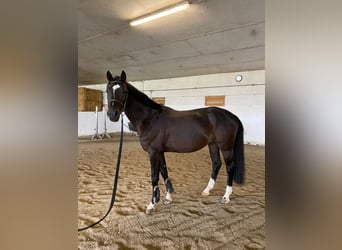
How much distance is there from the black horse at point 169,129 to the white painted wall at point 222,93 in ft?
11.3

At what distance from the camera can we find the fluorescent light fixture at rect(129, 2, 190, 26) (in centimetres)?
262

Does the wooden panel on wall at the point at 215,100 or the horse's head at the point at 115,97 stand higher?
the wooden panel on wall at the point at 215,100

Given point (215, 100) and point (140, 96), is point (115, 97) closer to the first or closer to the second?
point (140, 96)

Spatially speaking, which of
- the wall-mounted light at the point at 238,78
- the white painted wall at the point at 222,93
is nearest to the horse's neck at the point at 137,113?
the white painted wall at the point at 222,93

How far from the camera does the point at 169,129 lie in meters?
2.05

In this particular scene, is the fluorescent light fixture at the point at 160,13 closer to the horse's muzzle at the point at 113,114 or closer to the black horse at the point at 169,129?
the black horse at the point at 169,129

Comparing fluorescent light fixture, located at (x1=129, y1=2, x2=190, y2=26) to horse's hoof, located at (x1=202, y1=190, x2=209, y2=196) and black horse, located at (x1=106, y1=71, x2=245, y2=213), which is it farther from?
horse's hoof, located at (x1=202, y1=190, x2=209, y2=196)

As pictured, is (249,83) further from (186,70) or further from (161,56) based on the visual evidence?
(161,56)

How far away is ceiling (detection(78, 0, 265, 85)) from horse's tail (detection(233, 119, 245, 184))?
1595mm

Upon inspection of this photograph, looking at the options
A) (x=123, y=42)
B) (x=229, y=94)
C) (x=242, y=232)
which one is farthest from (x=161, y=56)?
(x=242, y=232)

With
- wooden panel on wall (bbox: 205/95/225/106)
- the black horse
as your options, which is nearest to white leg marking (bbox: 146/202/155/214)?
the black horse

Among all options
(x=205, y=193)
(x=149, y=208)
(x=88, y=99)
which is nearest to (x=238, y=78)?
(x=205, y=193)

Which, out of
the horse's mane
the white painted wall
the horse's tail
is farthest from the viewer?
the white painted wall

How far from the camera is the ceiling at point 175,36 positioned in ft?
8.75
